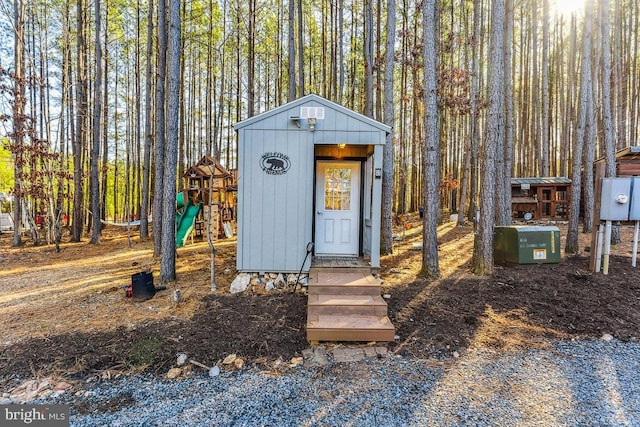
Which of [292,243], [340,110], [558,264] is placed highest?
[340,110]

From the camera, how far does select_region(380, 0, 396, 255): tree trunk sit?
7090mm

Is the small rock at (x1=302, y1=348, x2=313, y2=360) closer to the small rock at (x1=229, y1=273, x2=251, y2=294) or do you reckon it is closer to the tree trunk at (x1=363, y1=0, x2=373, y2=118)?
the small rock at (x1=229, y1=273, x2=251, y2=294)

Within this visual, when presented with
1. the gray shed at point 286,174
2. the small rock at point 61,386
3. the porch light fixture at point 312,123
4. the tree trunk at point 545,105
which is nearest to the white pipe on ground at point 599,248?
the gray shed at point 286,174

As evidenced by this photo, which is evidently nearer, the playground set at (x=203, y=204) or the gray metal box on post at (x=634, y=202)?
the gray metal box on post at (x=634, y=202)

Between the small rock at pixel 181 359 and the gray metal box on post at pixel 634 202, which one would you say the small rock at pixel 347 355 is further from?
the gray metal box on post at pixel 634 202

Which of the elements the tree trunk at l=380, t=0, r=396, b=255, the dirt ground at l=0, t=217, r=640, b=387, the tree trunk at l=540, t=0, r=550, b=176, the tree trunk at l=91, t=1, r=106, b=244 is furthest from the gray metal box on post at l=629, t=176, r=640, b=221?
the tree trunk at l=91, t=1, r=106, b=244

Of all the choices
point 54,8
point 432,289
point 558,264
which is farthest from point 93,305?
point 54,8

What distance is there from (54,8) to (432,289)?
50.5 feet

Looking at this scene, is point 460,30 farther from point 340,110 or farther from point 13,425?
point 13,425

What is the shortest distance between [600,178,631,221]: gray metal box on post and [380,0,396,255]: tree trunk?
148 inches

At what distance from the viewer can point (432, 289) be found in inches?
204

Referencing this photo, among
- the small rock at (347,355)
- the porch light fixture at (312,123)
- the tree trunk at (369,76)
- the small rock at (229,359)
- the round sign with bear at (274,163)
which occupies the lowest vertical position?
the small rock at (229,359)

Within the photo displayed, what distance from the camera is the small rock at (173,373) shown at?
2.97 metres

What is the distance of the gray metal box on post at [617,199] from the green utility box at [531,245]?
2.67 feet
